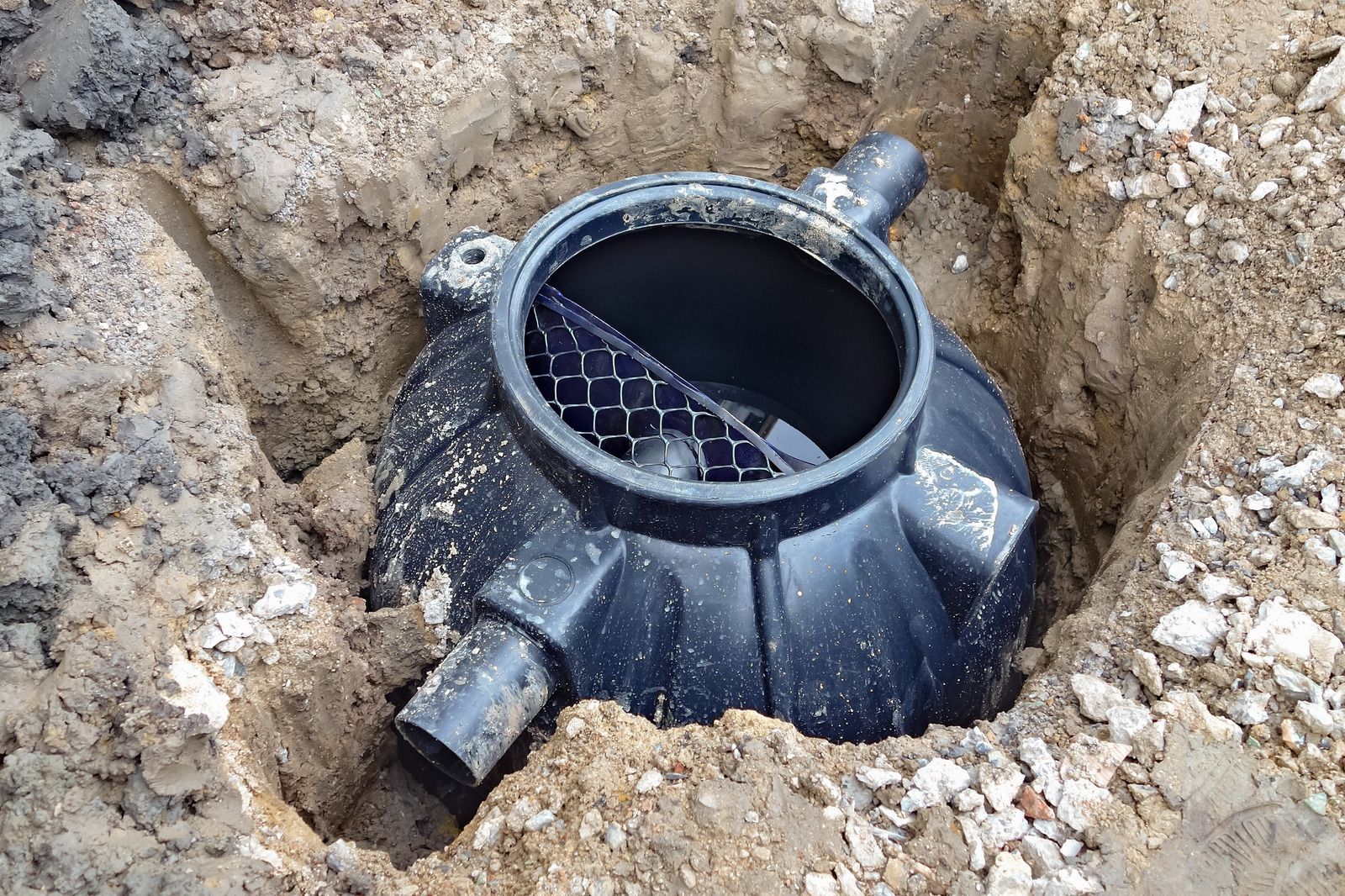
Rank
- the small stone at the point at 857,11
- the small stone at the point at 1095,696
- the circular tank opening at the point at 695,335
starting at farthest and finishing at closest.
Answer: the small stone at the point at 857,11
the circular tank opening at the point at 695,335
the small stone at the point at 1095,696

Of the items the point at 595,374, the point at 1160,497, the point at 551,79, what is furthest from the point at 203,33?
the point at 1160,497

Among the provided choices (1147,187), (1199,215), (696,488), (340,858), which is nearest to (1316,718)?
(696,488)

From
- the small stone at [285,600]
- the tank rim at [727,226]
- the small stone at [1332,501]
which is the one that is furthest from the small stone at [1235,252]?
the small stone at [285,600]

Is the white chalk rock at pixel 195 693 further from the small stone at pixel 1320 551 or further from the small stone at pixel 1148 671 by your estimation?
the small stone at pixel 1320 551

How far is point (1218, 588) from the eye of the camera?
1.57m

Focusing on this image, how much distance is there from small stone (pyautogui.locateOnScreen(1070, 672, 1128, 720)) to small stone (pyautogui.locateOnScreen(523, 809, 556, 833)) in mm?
838

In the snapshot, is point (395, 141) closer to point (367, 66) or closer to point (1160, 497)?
point (367, 66)

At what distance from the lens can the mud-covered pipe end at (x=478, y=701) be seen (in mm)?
1408

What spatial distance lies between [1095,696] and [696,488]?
0.71 metres

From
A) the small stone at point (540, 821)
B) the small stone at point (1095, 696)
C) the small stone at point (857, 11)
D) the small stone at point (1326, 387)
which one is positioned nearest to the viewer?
the small stone at point (540, 821)

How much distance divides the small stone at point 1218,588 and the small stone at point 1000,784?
0.47m

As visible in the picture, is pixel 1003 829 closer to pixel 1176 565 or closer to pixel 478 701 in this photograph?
pixel 1176 565

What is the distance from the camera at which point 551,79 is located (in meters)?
2.35

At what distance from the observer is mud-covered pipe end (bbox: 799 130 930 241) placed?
2.03 meters
